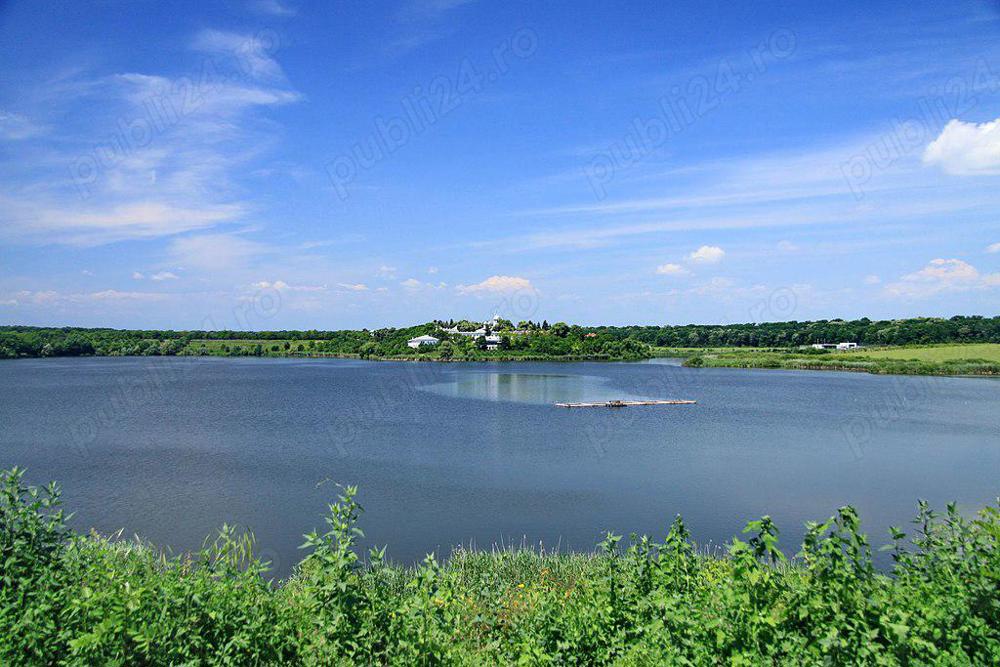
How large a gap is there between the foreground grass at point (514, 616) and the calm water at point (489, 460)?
30.0 feet

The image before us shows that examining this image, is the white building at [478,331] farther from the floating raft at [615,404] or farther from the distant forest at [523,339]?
the floating raft at [615,404]

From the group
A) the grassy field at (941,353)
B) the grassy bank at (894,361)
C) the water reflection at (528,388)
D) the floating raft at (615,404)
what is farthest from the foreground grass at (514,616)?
the grassy field at (941,353)

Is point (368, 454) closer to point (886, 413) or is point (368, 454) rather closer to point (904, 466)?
point (904, 466)

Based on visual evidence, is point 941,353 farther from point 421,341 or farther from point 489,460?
point 421,341

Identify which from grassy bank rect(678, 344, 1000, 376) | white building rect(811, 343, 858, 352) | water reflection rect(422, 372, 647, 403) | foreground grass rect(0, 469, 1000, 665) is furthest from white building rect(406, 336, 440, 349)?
foreground grass rect(0, 469, 1000, 665)

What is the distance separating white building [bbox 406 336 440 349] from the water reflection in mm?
44578

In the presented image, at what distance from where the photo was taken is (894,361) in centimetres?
7600

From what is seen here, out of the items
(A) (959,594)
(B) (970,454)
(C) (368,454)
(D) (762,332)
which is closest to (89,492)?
(C) (368,454)

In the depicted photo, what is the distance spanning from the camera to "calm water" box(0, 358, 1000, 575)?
1800 cm

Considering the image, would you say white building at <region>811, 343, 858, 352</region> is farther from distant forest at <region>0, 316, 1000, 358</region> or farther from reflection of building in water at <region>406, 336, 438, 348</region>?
reflection of building in water at <region>406, 336, 438, 348</region>

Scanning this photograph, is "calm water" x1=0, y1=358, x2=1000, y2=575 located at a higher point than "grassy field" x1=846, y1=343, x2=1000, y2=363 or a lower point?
lower

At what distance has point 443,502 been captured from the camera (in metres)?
19.9

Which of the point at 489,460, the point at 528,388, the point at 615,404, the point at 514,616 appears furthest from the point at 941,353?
the point at 514,616

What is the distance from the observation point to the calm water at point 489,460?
18.0 m
